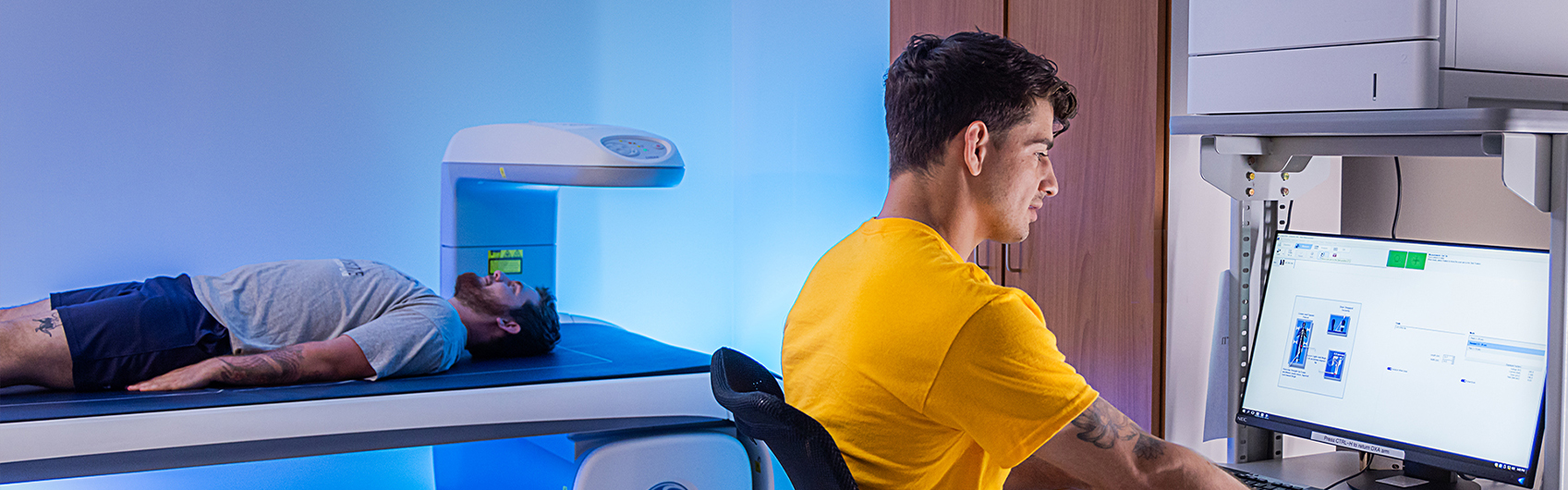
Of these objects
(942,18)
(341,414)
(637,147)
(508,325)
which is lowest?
(341,414)

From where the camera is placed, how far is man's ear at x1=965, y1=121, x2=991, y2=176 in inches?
48.0

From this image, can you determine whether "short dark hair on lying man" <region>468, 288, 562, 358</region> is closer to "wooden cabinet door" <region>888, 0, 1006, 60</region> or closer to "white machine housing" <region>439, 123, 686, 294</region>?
"white machine housing" <region>439, 123, 686, 294</region>

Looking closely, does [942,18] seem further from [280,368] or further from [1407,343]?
[280,368]

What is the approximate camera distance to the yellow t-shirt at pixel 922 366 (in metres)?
1.04

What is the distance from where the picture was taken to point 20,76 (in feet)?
8.94

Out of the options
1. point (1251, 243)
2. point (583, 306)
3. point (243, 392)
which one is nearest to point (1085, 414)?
point (1251, 243)

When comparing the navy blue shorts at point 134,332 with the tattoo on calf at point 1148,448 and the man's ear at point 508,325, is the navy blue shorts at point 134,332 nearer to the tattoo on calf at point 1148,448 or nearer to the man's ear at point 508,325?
the man's ear at point 508,325

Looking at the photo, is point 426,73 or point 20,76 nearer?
point 20,76

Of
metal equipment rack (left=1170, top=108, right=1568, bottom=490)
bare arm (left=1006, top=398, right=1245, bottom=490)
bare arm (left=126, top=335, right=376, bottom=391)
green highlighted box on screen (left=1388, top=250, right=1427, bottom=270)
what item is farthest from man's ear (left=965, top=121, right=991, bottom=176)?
bare arm (left=126, top=335, right=376, bottom=391)

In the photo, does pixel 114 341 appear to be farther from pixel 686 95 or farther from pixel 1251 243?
pixel 1251 243

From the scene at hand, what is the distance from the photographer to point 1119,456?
3.59 feet

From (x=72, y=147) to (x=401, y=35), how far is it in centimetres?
89

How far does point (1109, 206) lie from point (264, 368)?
1.71 m

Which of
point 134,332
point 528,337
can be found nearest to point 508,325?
point 528,337
